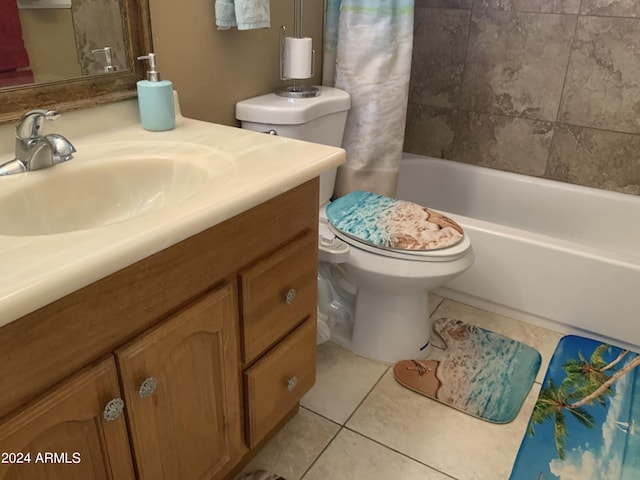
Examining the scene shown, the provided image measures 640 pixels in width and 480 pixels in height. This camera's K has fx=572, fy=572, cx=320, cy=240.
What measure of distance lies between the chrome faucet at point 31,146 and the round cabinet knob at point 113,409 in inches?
18.3

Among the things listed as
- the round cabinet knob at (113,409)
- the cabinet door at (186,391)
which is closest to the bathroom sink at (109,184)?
the cabinet door at (186,391)

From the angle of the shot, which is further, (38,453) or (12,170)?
(12,170)

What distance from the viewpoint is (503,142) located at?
2385mm

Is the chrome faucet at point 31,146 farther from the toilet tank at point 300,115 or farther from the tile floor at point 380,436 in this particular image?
the tile floor at point 380,436

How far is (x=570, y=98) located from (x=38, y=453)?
2103 mm

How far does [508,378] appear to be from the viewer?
178 centimetres

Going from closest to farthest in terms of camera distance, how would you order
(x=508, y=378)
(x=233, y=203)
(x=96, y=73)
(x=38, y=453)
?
(x=38, y=453), (x=233, y=203), (x=96, y=73), (x=508, y=378)

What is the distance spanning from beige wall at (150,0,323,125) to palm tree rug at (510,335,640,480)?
1243 millimetres

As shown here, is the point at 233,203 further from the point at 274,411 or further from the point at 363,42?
the point at 363,42

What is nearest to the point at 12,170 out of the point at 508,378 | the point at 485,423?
the point at 485,423

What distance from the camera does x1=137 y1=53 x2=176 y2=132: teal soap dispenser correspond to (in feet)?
4.20

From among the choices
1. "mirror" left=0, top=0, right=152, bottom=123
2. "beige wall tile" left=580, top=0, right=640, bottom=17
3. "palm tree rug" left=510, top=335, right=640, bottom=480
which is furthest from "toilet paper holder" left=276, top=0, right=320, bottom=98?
"palm tree rug" left=510, top=335, right=640, bottom=480

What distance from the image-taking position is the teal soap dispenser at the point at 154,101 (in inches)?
50.4

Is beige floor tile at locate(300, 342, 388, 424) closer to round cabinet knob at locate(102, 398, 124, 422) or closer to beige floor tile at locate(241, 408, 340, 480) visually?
beige floor tile at locate(241, 408, 340, 480)
